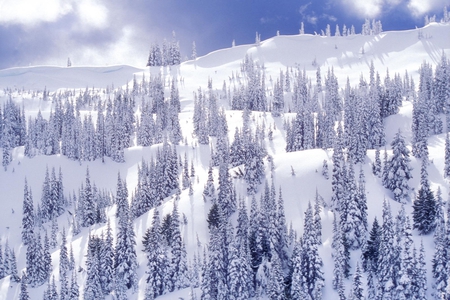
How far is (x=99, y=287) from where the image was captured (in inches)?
3063

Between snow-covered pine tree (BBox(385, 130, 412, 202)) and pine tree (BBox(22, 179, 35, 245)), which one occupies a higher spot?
snow-covered pine tree (BBox(385, 130, 412, 202))

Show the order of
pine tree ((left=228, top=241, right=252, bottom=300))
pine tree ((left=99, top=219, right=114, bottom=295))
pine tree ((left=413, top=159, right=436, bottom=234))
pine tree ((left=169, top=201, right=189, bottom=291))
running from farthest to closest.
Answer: pine tree ((left=99, top=219, right=114, bottom=295)) → pine tree ((left=169, top=201, right=189, bottom=291)) → pine tree ((left=413, top=159, right=436, bottom=234)) → pine tree ((left=228, top=241, right=252, bottom=300))

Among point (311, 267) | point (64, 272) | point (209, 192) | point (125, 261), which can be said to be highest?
point (209, 192)

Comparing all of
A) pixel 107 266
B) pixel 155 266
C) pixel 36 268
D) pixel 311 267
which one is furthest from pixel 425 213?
pixel 36 268

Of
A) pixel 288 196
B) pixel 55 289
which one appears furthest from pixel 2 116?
pixel 288 196

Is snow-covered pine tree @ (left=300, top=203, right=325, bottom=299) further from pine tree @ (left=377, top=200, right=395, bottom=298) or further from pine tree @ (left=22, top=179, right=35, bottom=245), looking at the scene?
pine tree @ (left=22, top=179, right=35, bottom=245)

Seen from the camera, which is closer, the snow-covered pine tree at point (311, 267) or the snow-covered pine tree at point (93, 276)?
the snow-covered pine tree at point (311, 267)

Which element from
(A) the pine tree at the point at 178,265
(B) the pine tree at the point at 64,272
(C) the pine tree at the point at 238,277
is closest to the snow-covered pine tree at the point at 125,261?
(A) the pine tree at the point at 178,265

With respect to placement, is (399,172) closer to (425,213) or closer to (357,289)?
(425,213)

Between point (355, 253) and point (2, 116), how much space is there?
157 meters

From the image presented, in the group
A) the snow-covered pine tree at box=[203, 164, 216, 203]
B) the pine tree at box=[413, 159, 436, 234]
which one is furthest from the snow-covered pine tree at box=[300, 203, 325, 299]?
the snow-covered pine tree at box=[203, 164, 216, 203]

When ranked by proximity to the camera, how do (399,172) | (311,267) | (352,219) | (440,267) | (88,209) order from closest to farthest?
(440,267), (311,267), (352,219), (399,172), (88,209)

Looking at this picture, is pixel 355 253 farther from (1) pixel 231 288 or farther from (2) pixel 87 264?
(2) pixel 87 264

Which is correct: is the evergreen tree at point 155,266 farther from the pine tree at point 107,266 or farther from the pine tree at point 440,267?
the pine tree at point 440,267
